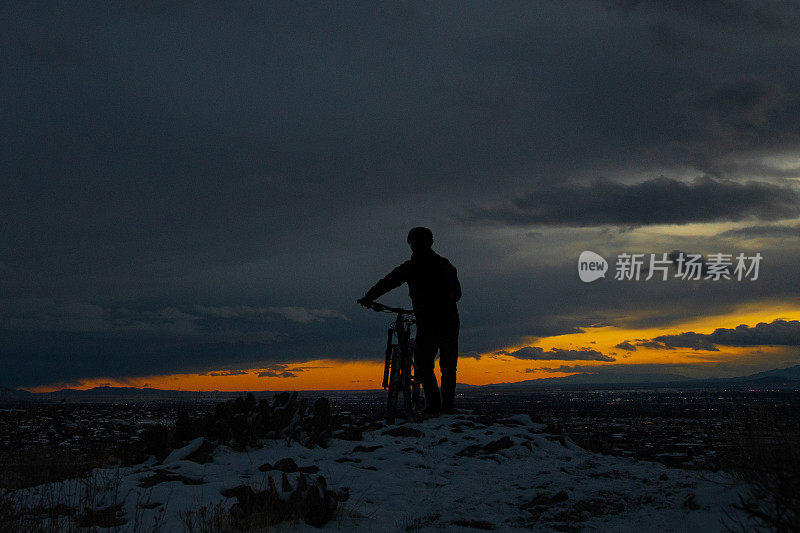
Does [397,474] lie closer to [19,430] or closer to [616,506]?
[616,506]

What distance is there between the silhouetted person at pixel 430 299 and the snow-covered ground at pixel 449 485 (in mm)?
1682

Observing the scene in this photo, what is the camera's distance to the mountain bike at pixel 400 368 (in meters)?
10.9

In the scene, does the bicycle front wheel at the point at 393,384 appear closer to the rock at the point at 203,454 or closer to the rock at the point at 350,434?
the rock at the point at 350,434

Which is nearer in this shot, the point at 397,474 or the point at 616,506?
the point at 616,506

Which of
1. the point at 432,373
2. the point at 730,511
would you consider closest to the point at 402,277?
the point at 432,373

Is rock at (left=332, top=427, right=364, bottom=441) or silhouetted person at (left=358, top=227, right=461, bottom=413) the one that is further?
silhouetted person at (left=358, top=227, right=461, bottom=413)

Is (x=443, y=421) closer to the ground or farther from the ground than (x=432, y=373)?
closer to the ground

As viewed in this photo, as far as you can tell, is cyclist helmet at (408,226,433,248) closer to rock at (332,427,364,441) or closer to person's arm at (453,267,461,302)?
person's arm at (453,267,461,302)

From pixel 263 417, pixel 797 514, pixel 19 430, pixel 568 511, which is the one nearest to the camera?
pixel 797 514

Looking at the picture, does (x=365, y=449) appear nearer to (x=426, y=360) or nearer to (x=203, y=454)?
(x=203, y=454)

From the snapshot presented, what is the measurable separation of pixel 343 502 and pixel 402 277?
227 inches

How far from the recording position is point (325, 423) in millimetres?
9820

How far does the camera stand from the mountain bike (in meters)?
10.9

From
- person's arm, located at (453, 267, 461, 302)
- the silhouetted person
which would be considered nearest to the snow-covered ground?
the silhouetted person
